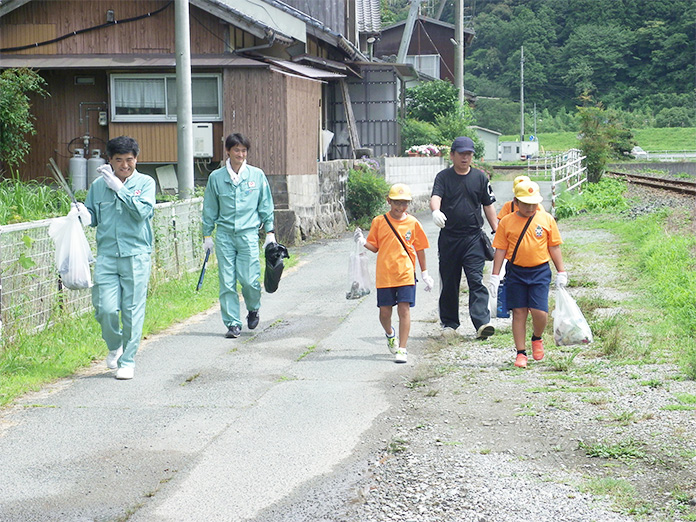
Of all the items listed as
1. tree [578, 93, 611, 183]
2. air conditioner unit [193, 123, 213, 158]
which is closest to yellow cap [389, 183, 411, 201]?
air conditioner unit [193, 123, 213, 158]

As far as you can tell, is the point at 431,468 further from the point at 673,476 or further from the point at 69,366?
the point at 69,366

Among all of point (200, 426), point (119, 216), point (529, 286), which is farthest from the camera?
point (529, 286)

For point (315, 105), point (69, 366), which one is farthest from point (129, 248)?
point (315, 105)

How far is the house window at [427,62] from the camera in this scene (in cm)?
5834

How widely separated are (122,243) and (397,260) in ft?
7.71

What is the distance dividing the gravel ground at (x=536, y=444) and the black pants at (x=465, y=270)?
71 centimetres

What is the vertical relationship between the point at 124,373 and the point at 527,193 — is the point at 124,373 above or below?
below

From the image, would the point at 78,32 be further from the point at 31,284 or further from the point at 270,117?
the point at 31,284

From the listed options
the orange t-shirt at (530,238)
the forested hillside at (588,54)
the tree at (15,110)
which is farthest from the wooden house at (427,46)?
the orange t-shirt at (530,238)

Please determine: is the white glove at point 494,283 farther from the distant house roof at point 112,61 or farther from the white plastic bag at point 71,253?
the distant house roof at point 112,61

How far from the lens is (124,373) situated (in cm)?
755

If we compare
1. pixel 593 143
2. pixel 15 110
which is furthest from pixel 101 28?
pixel 593 143

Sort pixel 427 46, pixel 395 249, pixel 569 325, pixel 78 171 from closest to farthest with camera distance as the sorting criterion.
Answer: pixel 569 325, pixel 395 249, pixel 78 171, pixel 427 46

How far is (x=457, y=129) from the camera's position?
114 feet
